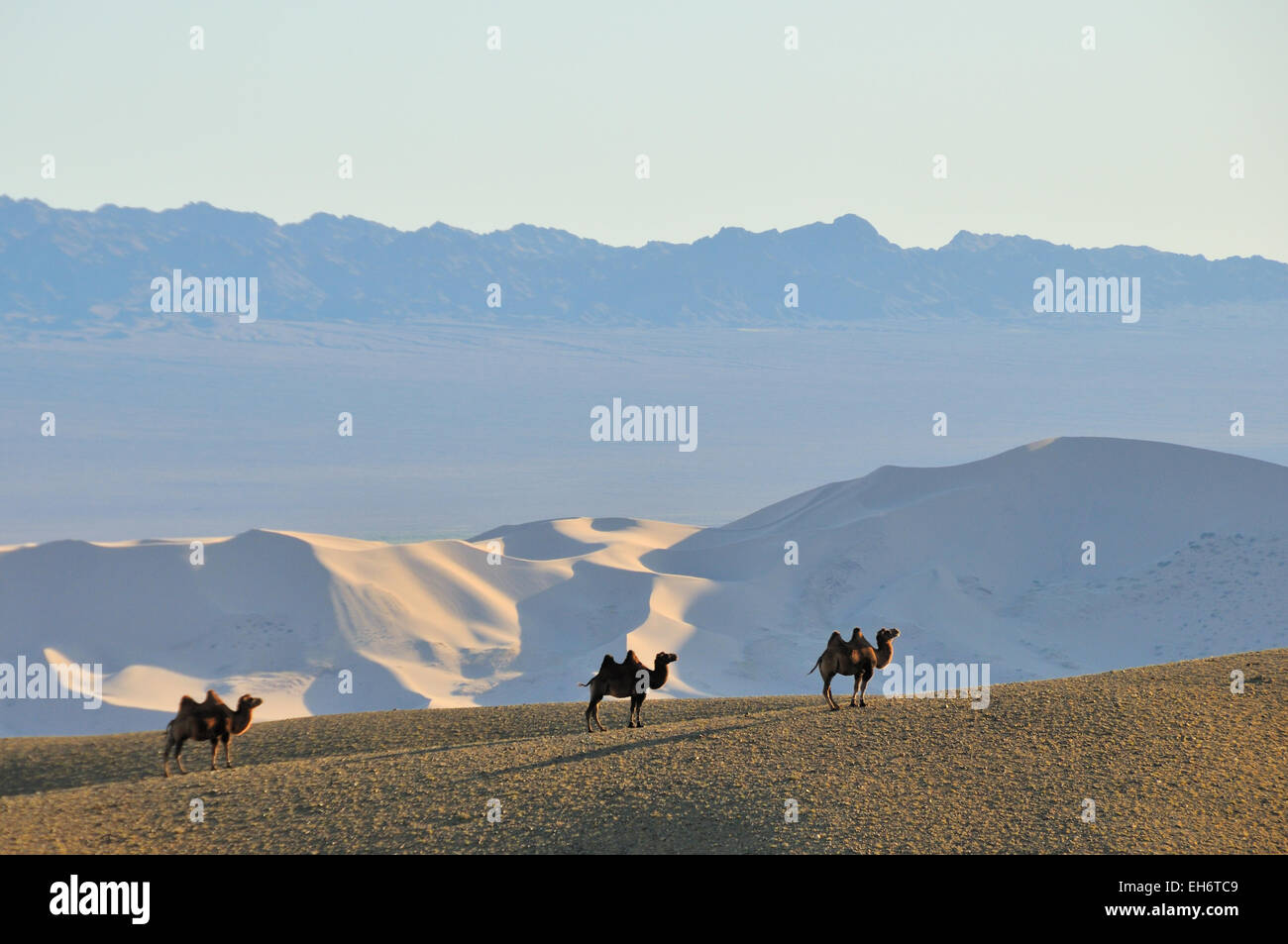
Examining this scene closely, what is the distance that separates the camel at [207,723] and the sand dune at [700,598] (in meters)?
48.2

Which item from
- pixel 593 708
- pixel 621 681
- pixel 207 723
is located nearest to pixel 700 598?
pixel 593 708

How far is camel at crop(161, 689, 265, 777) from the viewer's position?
61.3 ft

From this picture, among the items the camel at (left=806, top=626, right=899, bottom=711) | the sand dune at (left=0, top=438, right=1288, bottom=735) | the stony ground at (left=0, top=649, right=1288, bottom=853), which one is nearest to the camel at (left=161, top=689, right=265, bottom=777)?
the stony ground at (left=0, top=649, right=1288, bottom=853)

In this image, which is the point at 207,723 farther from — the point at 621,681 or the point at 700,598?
the point at 700,598

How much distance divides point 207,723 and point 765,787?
7.64m

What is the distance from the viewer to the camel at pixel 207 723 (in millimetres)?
18672

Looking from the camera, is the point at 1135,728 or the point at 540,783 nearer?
the point at 540,783

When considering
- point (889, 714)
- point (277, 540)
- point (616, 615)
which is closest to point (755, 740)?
point (889, 714)

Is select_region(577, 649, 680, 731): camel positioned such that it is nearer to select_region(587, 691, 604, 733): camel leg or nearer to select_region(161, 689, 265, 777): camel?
select_region(587, 691, 604, 733): camel leg

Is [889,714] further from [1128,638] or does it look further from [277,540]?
[277,540]

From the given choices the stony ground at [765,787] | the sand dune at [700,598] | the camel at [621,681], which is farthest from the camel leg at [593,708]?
the sand dune at [700,598]
